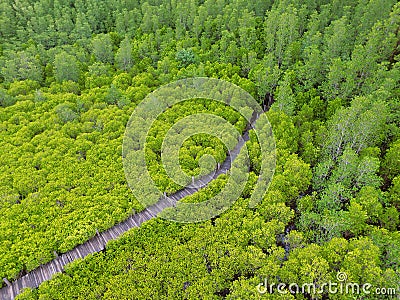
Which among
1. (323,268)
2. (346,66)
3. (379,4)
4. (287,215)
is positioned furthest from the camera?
(379,4)

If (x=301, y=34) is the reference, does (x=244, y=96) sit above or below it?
below

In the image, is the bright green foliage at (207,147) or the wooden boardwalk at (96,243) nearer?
the bright green foliage at (207,147)

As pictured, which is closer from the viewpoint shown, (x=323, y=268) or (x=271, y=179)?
(x=323, y=268)

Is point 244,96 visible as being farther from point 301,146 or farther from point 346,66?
point 346,66

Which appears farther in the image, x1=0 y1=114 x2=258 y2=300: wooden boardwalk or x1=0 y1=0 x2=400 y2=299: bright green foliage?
x1=0 y1=114 x2=258 y2=300: wooden boardwalk

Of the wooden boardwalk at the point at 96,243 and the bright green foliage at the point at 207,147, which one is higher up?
the bright green foliage at the point at 207,147

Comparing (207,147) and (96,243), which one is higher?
(207,147)

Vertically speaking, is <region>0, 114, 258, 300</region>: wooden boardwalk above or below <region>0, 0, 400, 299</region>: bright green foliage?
below

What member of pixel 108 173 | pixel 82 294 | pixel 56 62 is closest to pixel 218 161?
pixel 108 173
